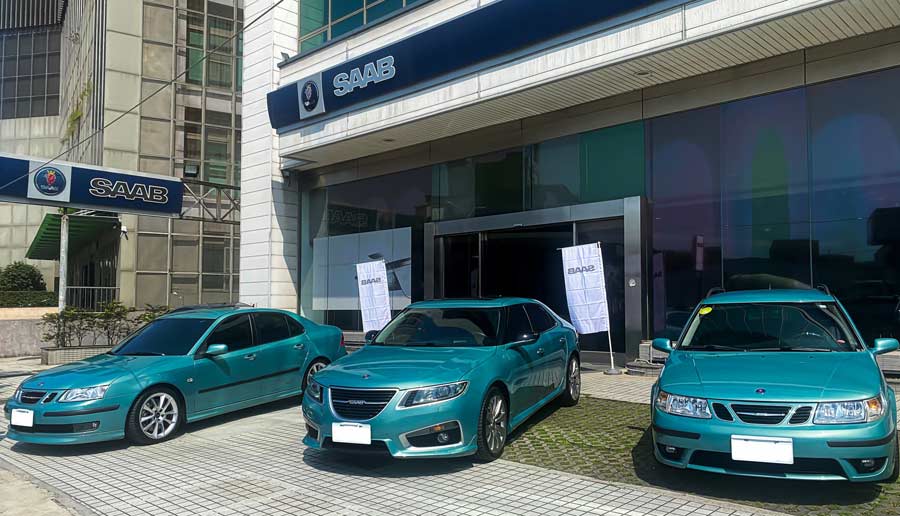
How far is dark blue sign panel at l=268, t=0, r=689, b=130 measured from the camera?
10781 millimetres

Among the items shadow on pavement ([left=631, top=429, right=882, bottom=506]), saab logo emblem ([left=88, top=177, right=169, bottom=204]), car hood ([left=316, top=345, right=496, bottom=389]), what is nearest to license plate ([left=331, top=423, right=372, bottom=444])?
car hood ([left=316, top=345, right=496, bottom=389])

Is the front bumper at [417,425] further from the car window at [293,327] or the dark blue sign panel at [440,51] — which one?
the dark blue sign panel at [440,51]

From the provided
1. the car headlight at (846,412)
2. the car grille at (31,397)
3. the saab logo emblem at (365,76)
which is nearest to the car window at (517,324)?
the car headlight at (846,412)

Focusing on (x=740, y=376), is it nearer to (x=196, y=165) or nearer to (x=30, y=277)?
(x=196, y=165)

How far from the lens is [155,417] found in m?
7.31

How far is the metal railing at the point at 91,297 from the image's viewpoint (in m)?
27.4

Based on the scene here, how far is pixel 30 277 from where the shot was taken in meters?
45.8

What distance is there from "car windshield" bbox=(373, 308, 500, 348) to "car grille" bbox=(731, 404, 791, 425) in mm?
2551

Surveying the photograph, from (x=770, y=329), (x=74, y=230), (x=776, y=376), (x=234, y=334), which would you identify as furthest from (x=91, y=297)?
(x=776, y=376)

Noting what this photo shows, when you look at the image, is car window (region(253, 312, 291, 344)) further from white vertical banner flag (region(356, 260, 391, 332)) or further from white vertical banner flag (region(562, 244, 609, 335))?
white vertical banner flag (region(562, 244, 609, 335))

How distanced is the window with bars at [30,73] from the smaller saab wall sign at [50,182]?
44264mm

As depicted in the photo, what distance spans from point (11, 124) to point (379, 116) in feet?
182

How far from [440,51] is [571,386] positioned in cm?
727

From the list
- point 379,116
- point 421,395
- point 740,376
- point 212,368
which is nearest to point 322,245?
point 379,116
